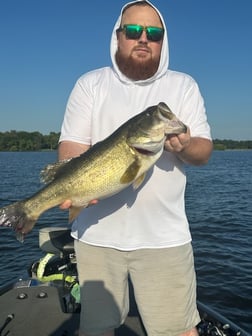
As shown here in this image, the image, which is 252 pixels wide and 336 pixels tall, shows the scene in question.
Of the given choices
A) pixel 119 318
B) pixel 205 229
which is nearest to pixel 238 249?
pixel 205 229

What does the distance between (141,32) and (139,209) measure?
1.66 metres

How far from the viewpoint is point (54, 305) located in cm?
599

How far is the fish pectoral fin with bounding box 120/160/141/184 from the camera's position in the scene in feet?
11.2

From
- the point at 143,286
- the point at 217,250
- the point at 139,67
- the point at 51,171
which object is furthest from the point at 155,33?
the point at 217,250

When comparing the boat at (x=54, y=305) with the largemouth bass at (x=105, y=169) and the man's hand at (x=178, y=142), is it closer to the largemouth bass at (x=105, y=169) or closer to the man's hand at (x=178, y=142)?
the largemouth bass at (x=105, y=169)

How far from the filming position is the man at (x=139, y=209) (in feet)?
12.1

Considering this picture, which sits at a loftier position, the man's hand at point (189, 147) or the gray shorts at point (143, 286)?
the man's hand at point (189, 147)

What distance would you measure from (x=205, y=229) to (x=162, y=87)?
1355cm

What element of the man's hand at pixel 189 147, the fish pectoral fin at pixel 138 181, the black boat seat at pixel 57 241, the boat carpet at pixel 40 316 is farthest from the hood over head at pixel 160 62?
the boat carpet at pixel 40 316

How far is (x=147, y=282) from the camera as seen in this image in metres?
3.76

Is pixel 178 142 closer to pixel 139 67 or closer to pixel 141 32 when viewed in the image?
pixel 139 67

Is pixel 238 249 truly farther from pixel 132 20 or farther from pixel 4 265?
pixel 132 20

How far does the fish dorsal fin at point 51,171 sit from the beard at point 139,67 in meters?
1.03

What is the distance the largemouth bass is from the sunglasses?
0.86 m
